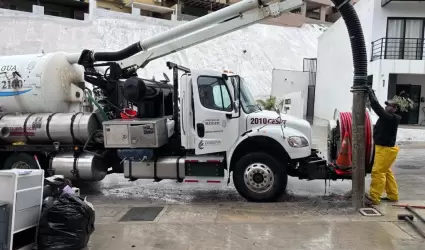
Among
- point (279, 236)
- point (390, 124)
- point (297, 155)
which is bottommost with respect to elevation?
point (279, 236)

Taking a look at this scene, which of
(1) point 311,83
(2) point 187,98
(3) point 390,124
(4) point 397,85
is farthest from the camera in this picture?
(1) point 311,83

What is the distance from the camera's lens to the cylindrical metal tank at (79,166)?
7902 millimetres

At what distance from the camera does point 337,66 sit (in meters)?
27.2

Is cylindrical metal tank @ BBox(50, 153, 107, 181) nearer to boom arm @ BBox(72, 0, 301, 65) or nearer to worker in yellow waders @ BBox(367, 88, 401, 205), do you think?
boom arm @ BBox(72, 0, 301, 65)

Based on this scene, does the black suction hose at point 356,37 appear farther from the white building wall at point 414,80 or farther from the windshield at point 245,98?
the white building wall at point 414,80

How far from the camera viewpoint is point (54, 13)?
40.9 meters

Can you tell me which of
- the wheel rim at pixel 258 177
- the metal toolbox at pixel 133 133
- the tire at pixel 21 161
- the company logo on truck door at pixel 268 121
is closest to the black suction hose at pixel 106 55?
the metal toolbox at pixel 133 133

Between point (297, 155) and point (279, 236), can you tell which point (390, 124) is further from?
point (279, 236)

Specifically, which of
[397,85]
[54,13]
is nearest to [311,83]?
[397,85]

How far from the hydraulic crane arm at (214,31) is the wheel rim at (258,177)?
2773mm

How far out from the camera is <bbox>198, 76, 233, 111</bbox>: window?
7.31 meters

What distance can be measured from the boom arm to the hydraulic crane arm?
0.23ft

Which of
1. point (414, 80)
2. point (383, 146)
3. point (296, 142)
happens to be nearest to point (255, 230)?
point (296, 142)

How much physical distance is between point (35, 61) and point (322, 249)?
662cm
